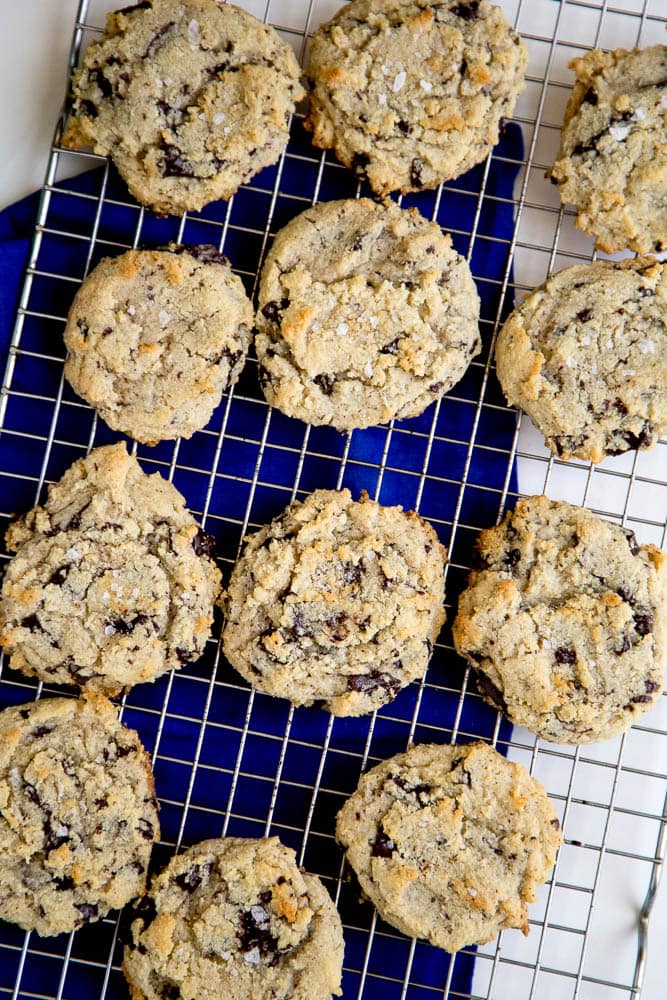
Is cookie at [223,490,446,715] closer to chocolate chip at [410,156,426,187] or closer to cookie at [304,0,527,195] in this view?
chocolate chip at [410,156,426,187]

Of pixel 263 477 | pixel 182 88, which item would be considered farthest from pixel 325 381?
pixel 182 88

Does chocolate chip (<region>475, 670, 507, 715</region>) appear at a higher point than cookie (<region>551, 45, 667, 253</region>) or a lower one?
lower

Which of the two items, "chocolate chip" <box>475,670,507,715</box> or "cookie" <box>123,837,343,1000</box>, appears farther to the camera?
"chocolate chip" <box>475,670,507,715</box>

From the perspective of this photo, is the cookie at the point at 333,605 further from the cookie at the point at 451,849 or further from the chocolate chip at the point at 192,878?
the chocolate chip at the point at 192,878

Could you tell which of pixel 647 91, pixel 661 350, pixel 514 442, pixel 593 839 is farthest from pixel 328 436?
pixel 593 839

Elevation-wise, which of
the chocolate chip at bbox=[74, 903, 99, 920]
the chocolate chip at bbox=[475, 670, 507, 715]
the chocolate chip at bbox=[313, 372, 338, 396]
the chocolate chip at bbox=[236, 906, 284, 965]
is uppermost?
the chocolate chip at bbox=[313, 372, 338, 396]

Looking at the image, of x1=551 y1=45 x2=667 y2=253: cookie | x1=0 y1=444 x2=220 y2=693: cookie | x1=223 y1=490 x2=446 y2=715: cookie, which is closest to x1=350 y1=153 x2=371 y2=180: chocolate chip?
x1=551 y1=45 x2=667 y2=253: cookie

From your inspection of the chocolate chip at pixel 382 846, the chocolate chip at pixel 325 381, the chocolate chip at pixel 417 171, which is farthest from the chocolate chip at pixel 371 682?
the chocolate chip at pixel 417 171
